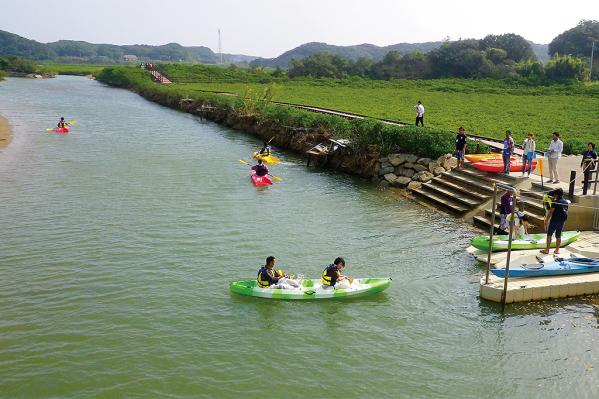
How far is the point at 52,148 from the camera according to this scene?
128ft

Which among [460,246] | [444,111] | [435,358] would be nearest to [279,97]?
[444,111]

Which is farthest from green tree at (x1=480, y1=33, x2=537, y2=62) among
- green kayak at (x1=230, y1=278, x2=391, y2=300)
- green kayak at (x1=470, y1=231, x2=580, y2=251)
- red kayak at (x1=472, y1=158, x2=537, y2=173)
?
green kayak at (x1=230, y1=278, x2=391, y2=300)

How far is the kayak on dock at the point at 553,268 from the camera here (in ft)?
51.5

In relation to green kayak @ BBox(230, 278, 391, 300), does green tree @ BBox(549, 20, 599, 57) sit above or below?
above

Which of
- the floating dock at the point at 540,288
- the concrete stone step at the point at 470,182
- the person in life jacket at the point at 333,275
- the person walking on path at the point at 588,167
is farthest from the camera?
the concrete stone step at the point at 470,182

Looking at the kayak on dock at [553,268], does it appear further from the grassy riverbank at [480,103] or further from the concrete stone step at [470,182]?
the grassy riverbank at [480,103]

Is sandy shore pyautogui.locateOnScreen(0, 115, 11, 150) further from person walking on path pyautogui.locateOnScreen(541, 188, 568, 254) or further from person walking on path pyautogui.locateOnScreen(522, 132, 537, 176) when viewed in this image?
person walking on path pyautogui.locateOnScreen(541, 188, 568, 254)

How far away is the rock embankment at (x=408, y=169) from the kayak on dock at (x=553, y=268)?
455 inches

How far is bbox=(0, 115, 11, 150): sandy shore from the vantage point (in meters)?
40.0

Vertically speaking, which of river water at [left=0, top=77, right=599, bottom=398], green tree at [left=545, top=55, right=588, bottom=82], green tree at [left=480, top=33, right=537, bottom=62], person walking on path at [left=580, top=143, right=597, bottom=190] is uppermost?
green tree at [left=480, top=33, right=537, bottom=62]

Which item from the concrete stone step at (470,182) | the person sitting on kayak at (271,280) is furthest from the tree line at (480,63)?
the person sitting on kayak at (271,280)

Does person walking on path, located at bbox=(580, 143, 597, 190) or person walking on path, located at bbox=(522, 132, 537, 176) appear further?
person walking on path, located at bbox=(522, 132, 537, 176)

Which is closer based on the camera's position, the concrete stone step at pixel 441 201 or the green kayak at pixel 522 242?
the green kayak at pixel 522 242

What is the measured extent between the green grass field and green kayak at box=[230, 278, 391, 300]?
63.9ft
